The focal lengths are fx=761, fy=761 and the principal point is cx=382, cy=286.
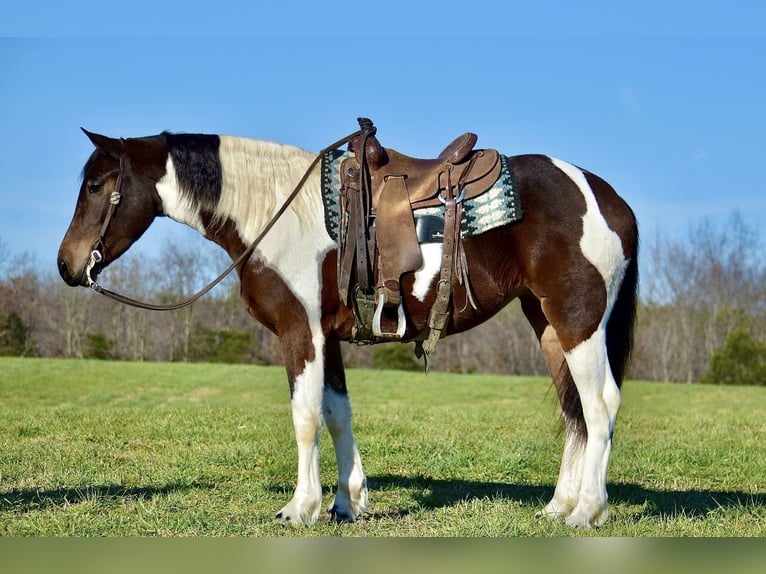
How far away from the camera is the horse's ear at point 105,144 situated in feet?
16.8

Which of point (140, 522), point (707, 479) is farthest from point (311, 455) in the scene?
point (707, 479)

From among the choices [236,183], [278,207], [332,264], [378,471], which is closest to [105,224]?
[236,183]

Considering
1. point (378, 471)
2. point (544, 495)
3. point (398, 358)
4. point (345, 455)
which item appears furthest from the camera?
point (398, 358)

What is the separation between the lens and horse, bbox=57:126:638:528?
16.0 ft

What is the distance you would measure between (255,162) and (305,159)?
0.35m

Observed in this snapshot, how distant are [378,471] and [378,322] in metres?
2.66

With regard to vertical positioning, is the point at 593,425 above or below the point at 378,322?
below

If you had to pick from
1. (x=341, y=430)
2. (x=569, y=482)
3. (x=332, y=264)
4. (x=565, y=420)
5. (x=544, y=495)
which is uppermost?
(x=332, y=264)

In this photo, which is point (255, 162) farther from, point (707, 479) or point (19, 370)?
point (19, 370)

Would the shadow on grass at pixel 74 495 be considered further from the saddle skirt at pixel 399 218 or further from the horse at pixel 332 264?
the saddle skirt at pixel 399 218

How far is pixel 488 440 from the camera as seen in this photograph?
30.0 ft

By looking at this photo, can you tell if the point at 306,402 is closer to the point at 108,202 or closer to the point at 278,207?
the point at 278,207

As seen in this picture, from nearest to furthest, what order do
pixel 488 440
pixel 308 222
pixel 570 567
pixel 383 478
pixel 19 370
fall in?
pixel 570 567 → pixel 308 222 → pixel 383 478 → pixel 488 440 → pixel 19 370

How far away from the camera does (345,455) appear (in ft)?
17.2
